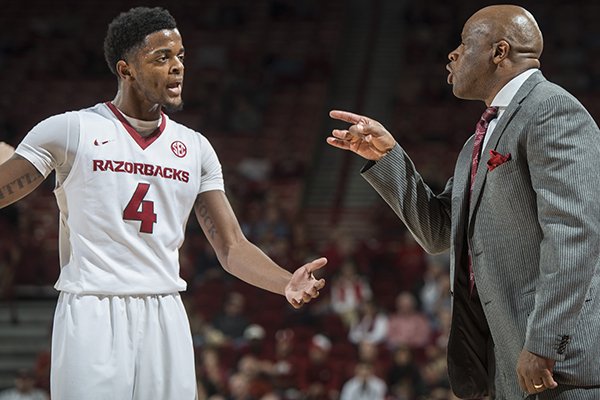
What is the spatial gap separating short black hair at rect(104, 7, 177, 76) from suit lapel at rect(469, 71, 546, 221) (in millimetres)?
1245

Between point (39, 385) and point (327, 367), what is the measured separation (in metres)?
2.74

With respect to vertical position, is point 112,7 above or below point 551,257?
above

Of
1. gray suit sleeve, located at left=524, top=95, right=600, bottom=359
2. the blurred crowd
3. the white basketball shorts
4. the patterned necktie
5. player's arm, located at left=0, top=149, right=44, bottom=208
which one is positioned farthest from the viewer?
the blurred crowd

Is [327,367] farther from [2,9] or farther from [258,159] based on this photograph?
[2,9]

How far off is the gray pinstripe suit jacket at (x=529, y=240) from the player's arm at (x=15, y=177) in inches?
49.2

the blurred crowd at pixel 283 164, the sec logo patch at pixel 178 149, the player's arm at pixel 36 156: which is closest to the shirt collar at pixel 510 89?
the sec logo patch at pixel 178 149

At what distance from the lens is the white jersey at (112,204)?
331 centimetres

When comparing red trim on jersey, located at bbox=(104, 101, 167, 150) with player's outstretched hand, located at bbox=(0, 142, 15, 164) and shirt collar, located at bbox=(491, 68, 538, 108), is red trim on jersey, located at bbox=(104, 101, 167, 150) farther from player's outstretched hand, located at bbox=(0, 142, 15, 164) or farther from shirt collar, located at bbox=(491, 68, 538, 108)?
shirt collar, located at bbox=(491, 68, 538, 108)

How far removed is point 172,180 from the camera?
346cm

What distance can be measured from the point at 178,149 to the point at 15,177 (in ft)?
1.93

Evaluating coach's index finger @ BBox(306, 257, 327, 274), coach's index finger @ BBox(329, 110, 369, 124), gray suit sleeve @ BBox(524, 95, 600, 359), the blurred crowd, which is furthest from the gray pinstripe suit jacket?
the blurred crowd

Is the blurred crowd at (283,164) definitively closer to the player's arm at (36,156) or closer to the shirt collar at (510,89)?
the shirt collar at (510,89)

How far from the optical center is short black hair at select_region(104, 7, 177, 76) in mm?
3508

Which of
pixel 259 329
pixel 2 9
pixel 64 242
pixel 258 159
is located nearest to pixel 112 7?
pixel 2 9
